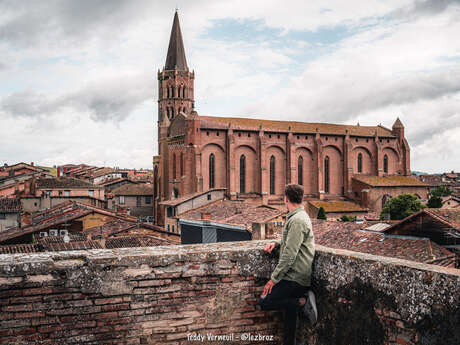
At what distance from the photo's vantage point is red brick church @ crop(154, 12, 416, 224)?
48.2 metres

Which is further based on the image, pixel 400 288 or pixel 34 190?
pixel 34 190

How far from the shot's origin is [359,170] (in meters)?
57.7

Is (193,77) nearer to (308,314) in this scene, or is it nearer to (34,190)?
(34,190)

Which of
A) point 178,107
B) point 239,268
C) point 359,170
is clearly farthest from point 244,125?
point 239,268

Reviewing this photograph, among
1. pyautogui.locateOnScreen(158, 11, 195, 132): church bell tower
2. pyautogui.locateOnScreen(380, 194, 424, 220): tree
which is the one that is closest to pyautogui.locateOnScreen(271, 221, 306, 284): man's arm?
pyautogui.locateOnScreen(380, 194, 424, 220): tree

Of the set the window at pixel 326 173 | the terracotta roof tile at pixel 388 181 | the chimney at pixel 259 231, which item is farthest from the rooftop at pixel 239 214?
the window at pixel 326 173

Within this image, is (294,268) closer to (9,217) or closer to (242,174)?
(9,217)

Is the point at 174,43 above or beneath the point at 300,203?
above

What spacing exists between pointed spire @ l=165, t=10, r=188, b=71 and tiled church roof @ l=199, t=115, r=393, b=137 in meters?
15.0

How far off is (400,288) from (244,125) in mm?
47989

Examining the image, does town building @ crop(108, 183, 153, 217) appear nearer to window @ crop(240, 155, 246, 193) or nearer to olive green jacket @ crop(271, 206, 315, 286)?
window @ crop(240, 155, 246, 193)

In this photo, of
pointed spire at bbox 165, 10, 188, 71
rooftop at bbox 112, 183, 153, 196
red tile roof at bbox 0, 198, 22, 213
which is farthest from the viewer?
pointed spire at bbox 165, 10, 188, 71

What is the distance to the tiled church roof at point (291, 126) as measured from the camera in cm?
5022

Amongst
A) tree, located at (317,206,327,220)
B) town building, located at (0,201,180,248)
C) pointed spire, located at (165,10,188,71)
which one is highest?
pointed spire, located at (165,10,188,71)
